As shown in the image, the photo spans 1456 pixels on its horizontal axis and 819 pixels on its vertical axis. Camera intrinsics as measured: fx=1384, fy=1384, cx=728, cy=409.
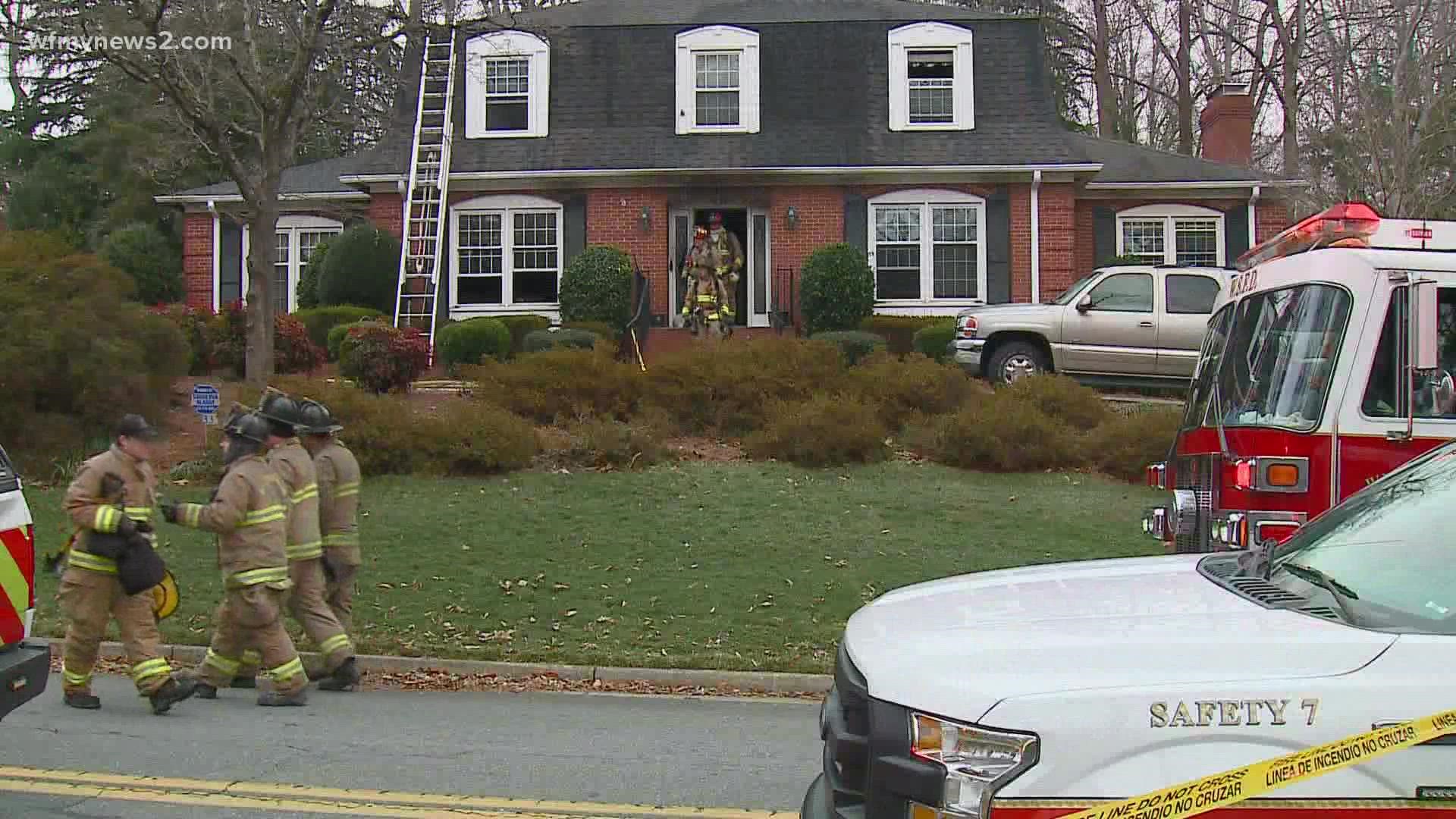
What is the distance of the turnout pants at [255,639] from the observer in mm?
7730

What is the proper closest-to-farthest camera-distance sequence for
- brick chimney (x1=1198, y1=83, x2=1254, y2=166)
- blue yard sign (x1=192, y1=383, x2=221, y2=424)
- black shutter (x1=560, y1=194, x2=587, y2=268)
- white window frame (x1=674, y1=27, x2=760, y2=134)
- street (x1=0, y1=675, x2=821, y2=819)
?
street (x1=0, y1=675, x2=821, y2=819) → blue yard sign (x1=192, y1=383, x2=221, y2=424) → black shutter (x1=560, y1=194, x2=587, y2=268) → white window frame (x1=674, y1=27, x2=760, y2=134) → brick chimney (x1=1198, y1=83, x2=1254, y2=166)

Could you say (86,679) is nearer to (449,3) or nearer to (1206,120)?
(449,3)

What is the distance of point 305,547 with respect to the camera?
327 inches

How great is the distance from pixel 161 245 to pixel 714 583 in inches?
969

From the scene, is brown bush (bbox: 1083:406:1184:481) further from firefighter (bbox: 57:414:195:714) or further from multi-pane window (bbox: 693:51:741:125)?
multi-pane window (bbox: 693:51:741:125)

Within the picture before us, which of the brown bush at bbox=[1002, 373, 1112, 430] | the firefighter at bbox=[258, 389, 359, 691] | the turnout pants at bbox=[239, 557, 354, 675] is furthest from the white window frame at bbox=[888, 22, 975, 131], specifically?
the turnout pants at bbox=[239, 557, 354, 675]

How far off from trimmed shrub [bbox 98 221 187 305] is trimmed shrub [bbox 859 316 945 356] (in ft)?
51.5

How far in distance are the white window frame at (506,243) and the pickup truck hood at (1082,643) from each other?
21.5m

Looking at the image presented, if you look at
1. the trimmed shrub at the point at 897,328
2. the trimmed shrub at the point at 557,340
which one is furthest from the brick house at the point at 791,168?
the trimmed shrub at the point at 557,340

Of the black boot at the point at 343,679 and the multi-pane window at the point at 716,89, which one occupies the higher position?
the multi-pane window at the point at 716,89

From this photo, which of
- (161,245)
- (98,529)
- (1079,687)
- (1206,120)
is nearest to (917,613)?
(1079,687)

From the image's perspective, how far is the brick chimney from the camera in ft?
95.1


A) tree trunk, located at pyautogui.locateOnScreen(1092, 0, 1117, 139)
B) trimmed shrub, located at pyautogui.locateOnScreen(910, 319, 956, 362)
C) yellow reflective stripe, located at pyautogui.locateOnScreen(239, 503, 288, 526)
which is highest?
tree trunk, located at pyautogui.locateOnScreen(1092, 0, 1117, 139)

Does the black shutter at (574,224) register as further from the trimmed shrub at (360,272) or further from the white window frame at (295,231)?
the white window frame at (295,231)
